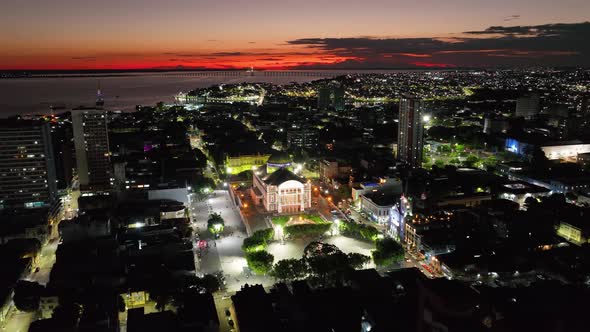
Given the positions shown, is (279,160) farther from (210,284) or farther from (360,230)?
(210,284)

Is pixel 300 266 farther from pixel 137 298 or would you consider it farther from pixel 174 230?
pixel 174 230

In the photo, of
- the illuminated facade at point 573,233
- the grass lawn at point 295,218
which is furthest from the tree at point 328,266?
the illuminated facade at point 573,233

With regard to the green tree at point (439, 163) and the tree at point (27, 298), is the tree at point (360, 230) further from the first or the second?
the green tree at point (439, 163)

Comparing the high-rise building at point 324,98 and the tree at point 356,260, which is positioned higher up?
the high-rise building at point 324,98

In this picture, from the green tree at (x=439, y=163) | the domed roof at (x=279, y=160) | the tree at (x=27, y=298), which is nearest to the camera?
the tree at (x=27, y=298)

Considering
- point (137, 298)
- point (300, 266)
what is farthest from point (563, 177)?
point (137, 298)

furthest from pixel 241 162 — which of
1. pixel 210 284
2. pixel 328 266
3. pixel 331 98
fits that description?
pixel 331 98

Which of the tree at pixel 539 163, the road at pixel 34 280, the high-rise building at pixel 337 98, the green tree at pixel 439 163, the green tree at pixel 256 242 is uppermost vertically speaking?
the high-rise building at pixel 337 98
